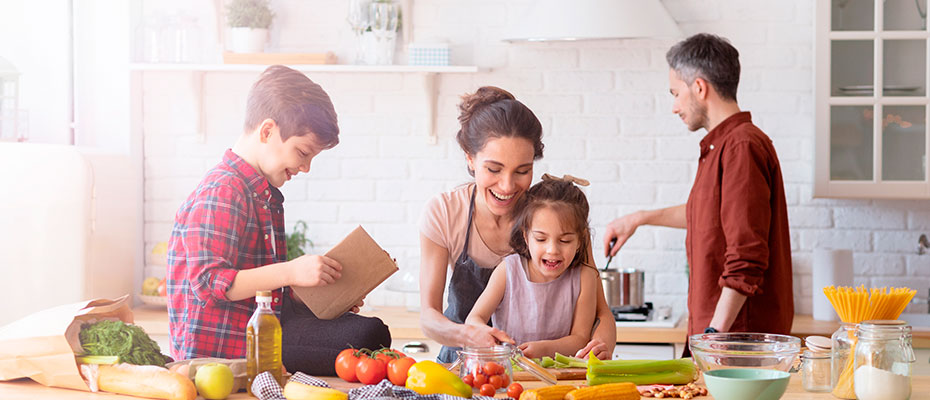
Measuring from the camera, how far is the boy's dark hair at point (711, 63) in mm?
2783

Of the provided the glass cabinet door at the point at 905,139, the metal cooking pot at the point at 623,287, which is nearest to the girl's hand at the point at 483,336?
the metal cooking pot at the point at 623,287

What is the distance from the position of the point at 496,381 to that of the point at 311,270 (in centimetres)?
45

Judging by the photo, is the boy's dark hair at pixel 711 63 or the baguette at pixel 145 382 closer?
the baguette at pixel 145 382

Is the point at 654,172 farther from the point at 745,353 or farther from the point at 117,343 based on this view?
the point at 117,343

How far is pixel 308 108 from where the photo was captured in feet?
6.79

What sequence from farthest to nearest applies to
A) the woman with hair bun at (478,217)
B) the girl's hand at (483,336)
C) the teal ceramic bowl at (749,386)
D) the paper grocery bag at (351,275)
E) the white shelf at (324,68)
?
1. the white shelf at (324,68)
2. the woman with hair bun at (478,217)
3. the girl's hand at (483,336)
4. the paper grocery bag at (351,275)
5. the teal ceramic bowl at (749,386)

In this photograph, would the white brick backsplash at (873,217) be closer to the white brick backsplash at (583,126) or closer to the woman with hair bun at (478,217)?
the white brick backsplash at (583,126)

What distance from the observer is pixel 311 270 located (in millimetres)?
1939

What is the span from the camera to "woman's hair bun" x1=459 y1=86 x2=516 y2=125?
2309 millimetres

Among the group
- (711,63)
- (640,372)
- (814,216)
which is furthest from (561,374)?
(814,216)

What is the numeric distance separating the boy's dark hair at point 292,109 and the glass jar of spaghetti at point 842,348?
42.9 inches

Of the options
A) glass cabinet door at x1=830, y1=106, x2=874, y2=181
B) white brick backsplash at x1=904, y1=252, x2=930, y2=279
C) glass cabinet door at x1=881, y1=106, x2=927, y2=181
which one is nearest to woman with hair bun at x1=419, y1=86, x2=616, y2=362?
glass cabinet door at x1=830, y1=106, x2=874, y2=181

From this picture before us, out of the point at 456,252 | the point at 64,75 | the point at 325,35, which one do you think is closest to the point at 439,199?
the point at 456,252

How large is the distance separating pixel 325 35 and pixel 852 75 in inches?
81.1
